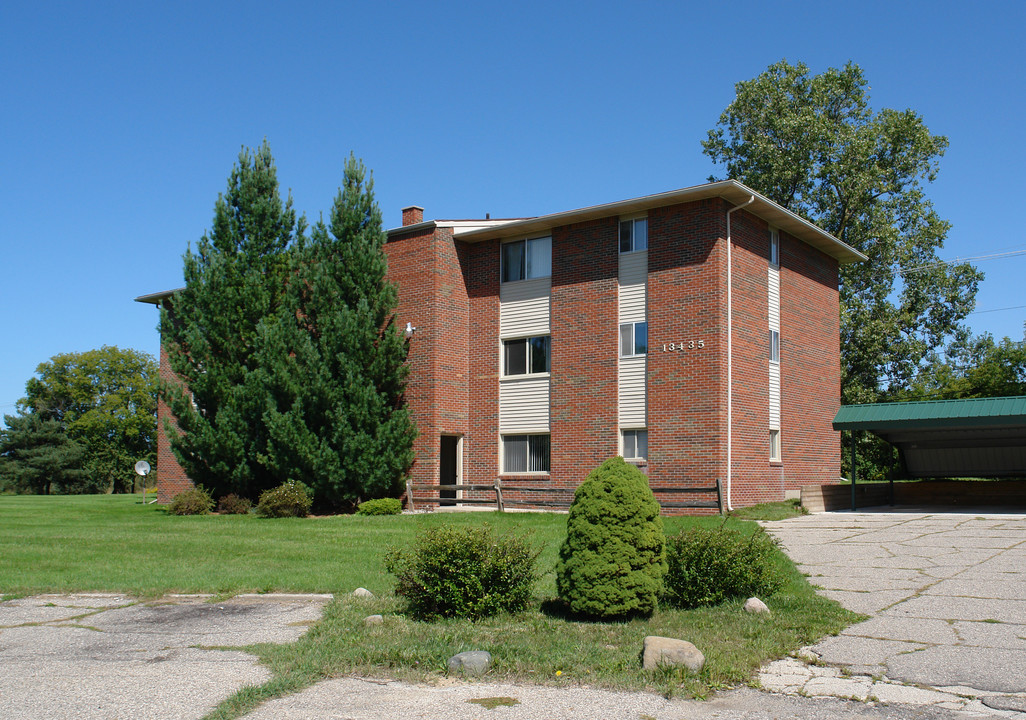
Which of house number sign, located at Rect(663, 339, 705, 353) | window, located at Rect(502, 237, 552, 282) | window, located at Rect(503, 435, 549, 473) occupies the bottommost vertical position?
window, located at Rect(503, 435, 549, 473)

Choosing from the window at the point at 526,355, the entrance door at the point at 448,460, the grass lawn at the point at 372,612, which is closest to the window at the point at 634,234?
the window at the point at 526,355

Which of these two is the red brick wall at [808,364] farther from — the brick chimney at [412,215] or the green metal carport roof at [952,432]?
the brick chimney at [412,215]

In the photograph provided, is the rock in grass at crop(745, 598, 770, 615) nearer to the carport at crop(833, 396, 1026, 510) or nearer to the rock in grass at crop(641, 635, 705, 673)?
the rock in grass at crop(641, 635, 705, 673)

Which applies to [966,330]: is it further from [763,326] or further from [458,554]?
[458,554]

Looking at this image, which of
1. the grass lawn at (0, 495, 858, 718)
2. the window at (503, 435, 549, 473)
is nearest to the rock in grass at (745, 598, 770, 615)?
the grass lawn at (0, 495, 858, 718)

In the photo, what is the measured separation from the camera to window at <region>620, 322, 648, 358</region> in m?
24.6

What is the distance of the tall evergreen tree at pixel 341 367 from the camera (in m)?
25.2

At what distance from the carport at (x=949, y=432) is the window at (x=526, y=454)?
8.38m

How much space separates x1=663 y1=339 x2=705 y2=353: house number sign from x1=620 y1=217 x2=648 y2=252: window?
2.96 metres

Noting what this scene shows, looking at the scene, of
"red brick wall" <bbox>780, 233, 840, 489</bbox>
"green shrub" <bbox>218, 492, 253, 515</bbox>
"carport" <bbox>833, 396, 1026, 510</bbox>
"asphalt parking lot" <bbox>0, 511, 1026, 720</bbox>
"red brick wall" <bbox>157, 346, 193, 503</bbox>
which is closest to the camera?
"asphalt parking lot" <bbox>0, 511, 1026, 720</bbox>

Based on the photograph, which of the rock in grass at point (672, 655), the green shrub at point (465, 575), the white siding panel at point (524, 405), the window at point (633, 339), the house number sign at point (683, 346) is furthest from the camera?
the white siding panel at point (524, 405)

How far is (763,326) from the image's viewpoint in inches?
1005

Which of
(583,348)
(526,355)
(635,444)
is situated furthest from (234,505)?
(635,444)

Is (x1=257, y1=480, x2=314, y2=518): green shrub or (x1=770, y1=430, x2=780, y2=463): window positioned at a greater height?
(x1=770, y1=430, x2=780, y2=463): window
